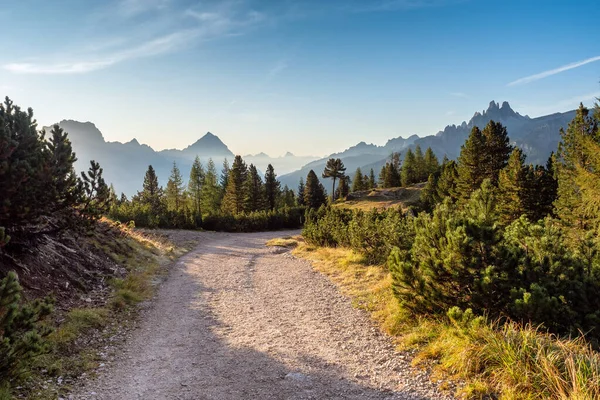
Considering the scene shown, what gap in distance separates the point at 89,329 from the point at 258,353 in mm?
4103

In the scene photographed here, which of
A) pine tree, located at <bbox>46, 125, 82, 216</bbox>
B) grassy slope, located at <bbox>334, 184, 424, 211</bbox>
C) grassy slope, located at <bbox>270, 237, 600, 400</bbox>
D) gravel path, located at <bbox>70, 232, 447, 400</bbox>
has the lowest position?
gravel path, located at <bbox>70, 232, 447, 400</bbox>

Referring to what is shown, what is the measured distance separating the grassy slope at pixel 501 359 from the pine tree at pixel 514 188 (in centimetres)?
2731

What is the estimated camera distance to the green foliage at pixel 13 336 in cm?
396

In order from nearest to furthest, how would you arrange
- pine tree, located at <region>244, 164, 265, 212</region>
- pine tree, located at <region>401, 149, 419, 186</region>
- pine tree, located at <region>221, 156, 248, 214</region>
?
1. pine tree, located at <region>221, 156, 248, 214</region>
2. pine tree, located at <region>244, 164, 265, 212</region>
3. pine tree, located at <region>401, 149, 419, 186</region>

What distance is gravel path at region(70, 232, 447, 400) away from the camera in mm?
5176

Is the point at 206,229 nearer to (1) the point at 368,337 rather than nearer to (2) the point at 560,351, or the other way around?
(1) the point at 368,337

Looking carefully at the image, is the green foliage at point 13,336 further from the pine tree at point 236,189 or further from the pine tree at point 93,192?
the pine tree at point 236,189

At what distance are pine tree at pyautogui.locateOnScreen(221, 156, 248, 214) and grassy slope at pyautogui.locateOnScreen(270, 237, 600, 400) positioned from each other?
50678 millimetres

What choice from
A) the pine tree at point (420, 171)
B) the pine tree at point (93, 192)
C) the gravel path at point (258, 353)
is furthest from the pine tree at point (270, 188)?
the pine tree at point (93, 192)

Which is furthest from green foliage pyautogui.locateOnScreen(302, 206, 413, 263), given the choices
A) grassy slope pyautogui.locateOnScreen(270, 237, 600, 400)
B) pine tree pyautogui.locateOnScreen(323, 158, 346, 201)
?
pine tree pyautogui.locateOnScreen(323, 158, 346, 201)

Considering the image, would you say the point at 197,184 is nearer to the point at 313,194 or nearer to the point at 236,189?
the point at 236,189

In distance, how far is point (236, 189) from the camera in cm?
5606

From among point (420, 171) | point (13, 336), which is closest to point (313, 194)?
point (420, 171)

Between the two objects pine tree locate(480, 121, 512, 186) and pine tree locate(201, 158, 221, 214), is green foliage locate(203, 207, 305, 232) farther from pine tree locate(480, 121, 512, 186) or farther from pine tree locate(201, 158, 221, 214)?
pine tree locate(480, 121, 512, 186)
